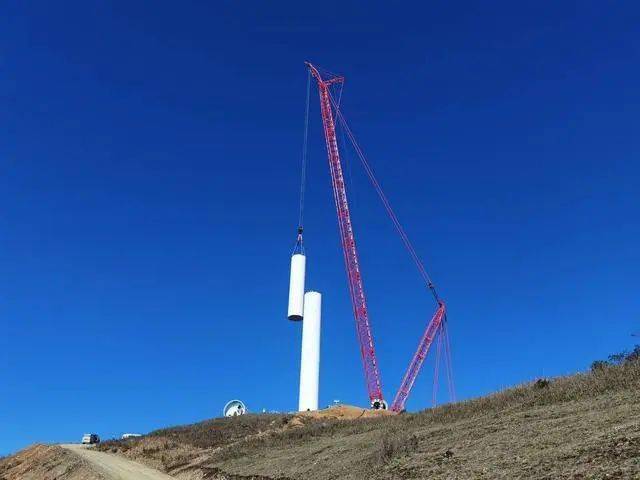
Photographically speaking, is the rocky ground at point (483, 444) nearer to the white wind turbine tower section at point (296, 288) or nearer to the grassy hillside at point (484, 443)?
the grassy hillside at point (484, 443)

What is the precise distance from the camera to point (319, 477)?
23.8m

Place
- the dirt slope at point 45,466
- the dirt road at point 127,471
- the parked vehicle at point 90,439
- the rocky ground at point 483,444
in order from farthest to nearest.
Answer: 1. the parked vehicle at point 90,439
2. the dirt slope at point 45,466
3. the dirt road at point 127,471
4. the rocky ground at point 483,444

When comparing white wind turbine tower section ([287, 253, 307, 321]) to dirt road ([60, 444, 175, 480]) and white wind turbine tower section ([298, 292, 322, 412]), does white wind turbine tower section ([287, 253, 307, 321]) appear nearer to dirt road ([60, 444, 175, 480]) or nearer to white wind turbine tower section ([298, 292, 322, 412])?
white wind turbine tower section ([298, 292, 322, 412])

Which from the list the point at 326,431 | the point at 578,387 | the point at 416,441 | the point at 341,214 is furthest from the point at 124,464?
the point at 341,214

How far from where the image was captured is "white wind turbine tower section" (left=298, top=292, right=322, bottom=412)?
8975cm

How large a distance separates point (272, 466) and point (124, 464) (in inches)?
799

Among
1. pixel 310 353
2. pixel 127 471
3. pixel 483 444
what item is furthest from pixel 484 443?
pixel 310 353

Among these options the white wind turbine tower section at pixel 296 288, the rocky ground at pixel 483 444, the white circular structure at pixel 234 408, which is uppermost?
the white wind turbine tower section at pixel 296 288

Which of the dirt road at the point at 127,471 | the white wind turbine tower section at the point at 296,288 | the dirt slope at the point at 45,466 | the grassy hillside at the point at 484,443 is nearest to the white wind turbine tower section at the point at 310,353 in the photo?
the white wind turbine tower section at the point at 296,288

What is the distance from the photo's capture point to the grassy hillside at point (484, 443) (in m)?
14.9

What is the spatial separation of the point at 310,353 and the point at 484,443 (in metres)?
74.3

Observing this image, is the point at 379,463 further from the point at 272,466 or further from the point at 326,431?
the point at 326,431

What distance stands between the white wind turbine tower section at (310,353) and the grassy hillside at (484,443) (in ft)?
153

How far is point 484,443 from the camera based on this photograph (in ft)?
66.2
